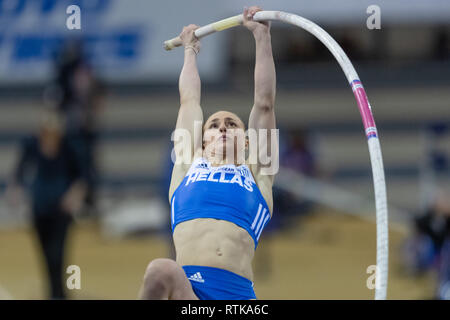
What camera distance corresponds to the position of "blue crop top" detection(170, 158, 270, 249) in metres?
5.74

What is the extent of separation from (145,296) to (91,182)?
9100 mm

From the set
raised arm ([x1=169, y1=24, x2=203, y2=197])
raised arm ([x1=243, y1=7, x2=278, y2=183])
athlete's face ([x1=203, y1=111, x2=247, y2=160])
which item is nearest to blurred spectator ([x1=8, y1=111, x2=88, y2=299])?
raised arm ([x1=169, y1=24, x2=203, y2=197])

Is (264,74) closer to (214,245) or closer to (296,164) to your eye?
(214,245)

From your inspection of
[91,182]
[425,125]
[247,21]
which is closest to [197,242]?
[247,21]

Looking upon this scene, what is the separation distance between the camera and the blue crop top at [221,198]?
5738 millimetres

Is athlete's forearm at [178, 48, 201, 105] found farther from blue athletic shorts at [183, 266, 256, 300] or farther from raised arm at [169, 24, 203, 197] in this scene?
blue athletic shorts at [183, 266, 256, 300]

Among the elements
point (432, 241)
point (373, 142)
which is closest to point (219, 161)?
point (373, 142)

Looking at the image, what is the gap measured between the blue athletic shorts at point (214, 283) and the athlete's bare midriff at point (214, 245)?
0.13ft

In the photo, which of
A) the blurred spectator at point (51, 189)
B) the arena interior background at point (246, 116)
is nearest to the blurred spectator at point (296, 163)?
the arena interior background at point (246, 116)

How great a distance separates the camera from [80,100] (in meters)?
13.7

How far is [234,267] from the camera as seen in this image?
220 inches

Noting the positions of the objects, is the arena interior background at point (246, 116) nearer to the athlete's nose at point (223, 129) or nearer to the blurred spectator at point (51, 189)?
the blurred spectator at point (51, 189)
